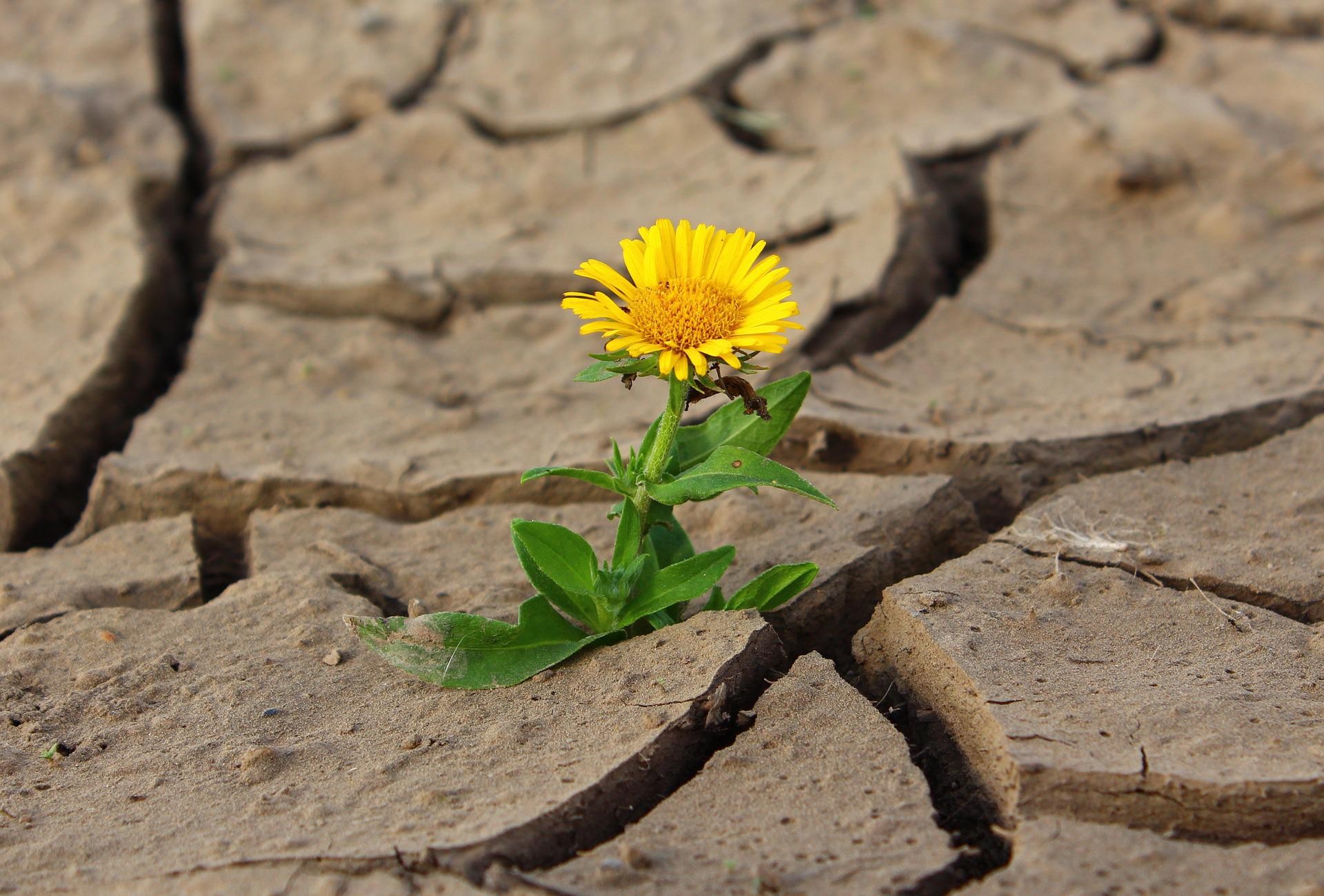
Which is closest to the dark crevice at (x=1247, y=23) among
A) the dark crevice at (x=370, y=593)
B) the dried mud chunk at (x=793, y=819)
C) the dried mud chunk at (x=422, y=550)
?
the dried mud chunk at (x=422, y=550)

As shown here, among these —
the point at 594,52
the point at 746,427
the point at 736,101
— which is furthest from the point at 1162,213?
the point at 746,427

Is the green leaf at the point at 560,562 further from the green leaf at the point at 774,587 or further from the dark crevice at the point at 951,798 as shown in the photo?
the dark crevice at the point at 951,798

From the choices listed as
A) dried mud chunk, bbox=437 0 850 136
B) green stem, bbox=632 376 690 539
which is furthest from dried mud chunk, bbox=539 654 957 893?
dried mud chunk, bbox=437 0 850 136

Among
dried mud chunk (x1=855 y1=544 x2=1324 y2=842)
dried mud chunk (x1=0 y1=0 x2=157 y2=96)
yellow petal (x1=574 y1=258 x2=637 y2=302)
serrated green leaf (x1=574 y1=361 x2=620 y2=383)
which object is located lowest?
dried mud chunk (x1=855 y1=544 x2=1324 y2=842)

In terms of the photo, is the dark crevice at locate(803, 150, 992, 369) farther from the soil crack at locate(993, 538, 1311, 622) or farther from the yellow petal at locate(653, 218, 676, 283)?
the yellow petal at locate(653, 218, 676, 283)

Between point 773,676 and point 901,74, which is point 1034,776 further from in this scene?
point 901,74

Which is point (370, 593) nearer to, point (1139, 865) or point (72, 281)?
point (1139, 865)
